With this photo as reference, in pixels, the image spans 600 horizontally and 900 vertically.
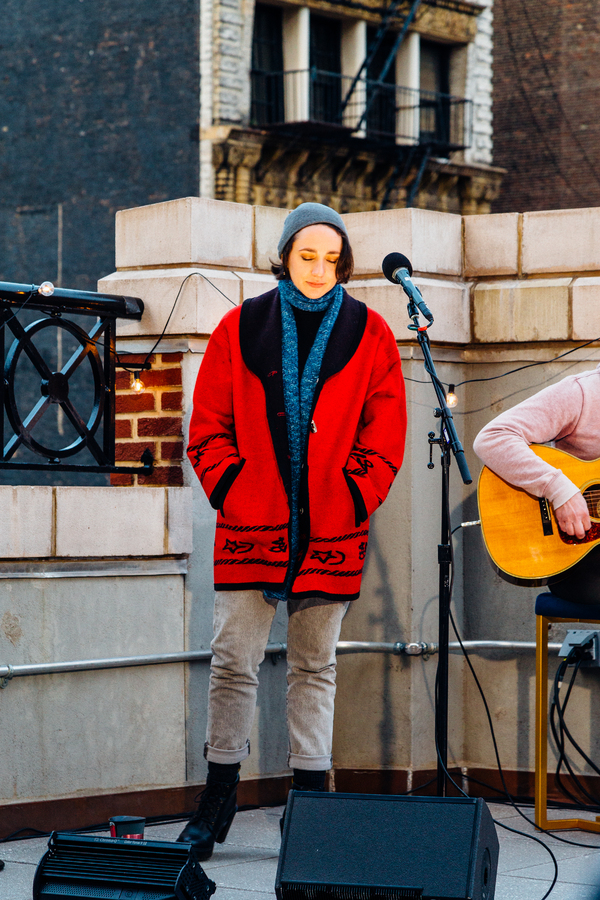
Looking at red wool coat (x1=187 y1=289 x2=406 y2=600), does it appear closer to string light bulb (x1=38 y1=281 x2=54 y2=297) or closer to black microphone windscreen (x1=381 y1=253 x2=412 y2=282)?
black microphone windscreen (x1=381 y1=253 x2=412 y2=282)

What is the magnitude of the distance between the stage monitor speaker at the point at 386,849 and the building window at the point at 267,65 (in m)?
18.3

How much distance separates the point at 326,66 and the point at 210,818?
62.3ft

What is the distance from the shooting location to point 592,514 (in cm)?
407

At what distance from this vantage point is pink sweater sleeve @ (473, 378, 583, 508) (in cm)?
406

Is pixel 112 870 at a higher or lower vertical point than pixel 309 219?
lower

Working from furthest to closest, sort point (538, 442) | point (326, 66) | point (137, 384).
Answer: point (326, 66) < point (137, 384) < point (538, 442)

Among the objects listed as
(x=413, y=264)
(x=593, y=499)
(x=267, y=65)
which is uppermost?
(x=267, y=65)

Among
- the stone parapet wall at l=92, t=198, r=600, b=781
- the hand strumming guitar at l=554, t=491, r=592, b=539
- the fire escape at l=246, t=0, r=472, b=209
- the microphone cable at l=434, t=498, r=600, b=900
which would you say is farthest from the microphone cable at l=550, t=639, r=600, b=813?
the fire escape at l=246, t=0, r=472, b=209

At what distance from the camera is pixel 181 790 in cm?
453

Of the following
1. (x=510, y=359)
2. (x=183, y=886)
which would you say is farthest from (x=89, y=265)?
(x=183, y=886)

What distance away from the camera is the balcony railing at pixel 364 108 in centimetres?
2045

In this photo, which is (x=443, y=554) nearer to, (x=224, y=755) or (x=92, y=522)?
(x=224, y=755)

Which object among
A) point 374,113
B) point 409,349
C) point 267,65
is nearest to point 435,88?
point 374,113

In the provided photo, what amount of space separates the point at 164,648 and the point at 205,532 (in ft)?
1.47
